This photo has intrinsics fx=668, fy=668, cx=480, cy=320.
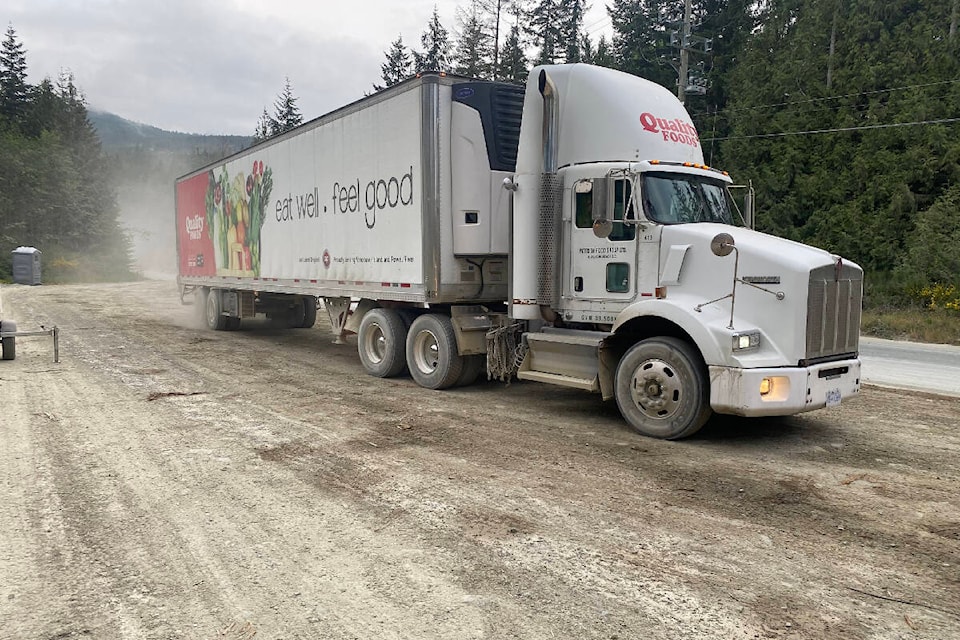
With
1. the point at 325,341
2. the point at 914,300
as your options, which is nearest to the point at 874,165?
the point at 914,300

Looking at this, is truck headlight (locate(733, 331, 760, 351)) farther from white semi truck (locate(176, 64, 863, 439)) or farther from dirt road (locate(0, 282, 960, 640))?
dirt road (locate(0, 282, 960, 640))

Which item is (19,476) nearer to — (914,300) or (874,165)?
(914,300)

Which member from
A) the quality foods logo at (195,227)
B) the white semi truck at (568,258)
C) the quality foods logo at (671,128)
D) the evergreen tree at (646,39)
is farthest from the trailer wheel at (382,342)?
the evergreen tree at (646,39)

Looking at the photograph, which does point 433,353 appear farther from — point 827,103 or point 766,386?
point 827,103

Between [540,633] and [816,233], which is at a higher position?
[816,233]

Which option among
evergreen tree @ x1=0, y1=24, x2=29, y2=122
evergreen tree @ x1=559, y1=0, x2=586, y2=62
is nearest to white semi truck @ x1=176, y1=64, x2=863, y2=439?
evergreen tree @ x1=559, y1=0, x2=586, y2=62

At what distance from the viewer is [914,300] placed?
1920 centimetres

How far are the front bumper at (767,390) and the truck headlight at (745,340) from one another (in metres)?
0.21

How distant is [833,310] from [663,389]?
1713 millimetres

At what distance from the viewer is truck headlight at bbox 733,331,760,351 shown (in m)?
5.95

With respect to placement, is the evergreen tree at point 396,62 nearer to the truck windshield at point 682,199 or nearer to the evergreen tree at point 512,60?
the evergreen tree at point 512,60

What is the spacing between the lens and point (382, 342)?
1016cm

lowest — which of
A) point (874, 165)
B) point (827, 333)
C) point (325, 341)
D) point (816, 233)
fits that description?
point (325, 341)

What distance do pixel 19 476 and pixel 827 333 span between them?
277 inches
